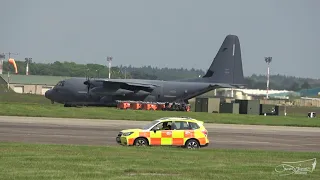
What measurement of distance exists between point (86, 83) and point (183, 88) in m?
11.5

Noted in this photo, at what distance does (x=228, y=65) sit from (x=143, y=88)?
12179 millimetres

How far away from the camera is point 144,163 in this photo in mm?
22359

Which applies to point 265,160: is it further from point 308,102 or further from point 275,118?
point 308,102

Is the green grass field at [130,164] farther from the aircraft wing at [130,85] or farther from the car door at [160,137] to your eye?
the aircraft wing at [130,85]

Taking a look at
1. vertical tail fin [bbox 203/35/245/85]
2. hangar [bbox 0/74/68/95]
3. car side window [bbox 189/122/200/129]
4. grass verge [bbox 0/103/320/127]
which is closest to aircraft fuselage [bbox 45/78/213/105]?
vertical tail fin [bbox 203/35/245/85]

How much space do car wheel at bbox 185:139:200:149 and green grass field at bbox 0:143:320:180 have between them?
3951mm

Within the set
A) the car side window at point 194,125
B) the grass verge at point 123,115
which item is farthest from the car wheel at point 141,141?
the grass verge at point 123,115

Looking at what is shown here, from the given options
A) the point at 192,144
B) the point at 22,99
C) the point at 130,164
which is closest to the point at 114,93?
the point at 22,99

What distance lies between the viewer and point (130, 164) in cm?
2197

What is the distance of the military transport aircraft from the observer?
75.9 meters

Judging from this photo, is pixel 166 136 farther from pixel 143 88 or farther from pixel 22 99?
pixel 22 99

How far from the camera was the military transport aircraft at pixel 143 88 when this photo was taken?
7588 centimetres

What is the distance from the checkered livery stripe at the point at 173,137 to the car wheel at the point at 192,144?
16cm

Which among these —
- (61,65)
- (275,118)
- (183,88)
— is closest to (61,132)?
(275,118)
